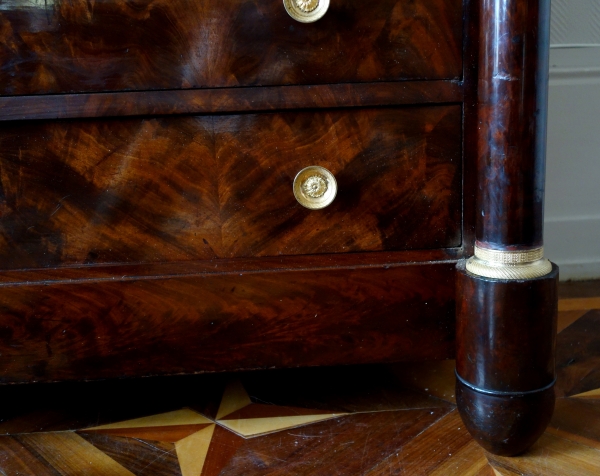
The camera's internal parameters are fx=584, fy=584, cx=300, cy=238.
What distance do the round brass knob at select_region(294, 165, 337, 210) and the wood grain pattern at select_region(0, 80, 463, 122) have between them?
2.5 inches

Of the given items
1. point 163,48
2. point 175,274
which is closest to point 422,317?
point 175,274

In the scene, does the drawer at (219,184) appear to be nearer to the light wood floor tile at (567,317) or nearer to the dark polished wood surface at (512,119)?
the dark polished wood surface at (512,119)

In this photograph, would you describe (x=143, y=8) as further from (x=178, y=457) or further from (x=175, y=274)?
(x=178, y=457)

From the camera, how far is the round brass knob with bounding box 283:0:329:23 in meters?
0.53

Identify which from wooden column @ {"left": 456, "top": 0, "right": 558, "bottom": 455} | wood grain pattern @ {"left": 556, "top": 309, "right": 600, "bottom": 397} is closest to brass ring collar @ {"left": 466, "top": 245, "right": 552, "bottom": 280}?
wooden column @ {"left": 456, "top": 0, "right": 558, "bottom": 455}

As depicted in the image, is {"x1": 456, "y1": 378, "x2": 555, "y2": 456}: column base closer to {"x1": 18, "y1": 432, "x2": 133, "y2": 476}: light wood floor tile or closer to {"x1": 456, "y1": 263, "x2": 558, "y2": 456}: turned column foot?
{"x1": 456, "y1": 263, "x2": 558, "y2": 456}: turned column foot

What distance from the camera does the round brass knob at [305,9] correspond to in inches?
21.0

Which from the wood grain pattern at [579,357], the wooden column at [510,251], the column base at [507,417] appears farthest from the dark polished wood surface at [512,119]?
the wood grain pattern at [579,357]

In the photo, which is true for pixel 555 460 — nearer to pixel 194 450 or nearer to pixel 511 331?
pixel 511 331

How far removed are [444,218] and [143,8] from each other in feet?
1.17

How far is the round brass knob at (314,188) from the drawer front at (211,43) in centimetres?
9

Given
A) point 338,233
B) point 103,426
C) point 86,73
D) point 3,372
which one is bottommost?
point 103,426

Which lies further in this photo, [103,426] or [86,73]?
[103,426]

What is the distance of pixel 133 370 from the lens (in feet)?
1.97
